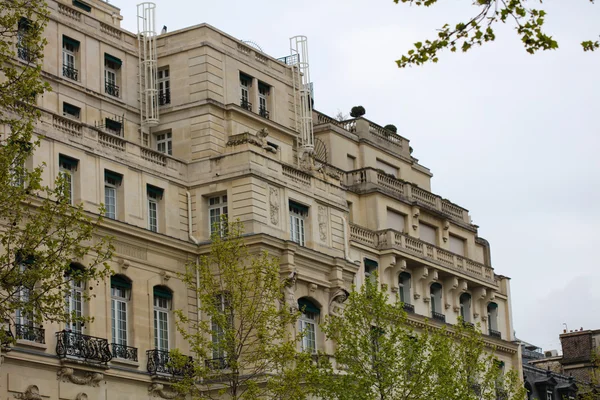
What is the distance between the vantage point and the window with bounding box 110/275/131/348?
151 ft

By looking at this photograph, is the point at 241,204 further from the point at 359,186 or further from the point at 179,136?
the point at 359,186

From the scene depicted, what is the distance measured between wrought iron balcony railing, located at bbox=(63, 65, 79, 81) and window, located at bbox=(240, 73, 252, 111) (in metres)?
6.63

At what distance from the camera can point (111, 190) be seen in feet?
155

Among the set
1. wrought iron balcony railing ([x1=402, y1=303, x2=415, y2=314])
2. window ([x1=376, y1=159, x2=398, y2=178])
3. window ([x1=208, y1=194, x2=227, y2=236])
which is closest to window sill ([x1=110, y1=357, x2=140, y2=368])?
window ([x1=208, y1=194, x2=227, y2=236])

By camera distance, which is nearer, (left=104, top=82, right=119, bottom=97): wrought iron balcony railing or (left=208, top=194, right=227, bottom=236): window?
(left=208, top=194, right=227, bottom=236): window

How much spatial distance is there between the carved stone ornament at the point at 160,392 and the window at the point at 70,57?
36.2 feet

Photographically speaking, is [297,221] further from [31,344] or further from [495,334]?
[495,334]

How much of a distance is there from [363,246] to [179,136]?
37.8ft

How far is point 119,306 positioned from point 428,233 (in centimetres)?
2296

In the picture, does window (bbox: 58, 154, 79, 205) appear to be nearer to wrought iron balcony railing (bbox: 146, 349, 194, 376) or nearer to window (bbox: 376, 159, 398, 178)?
wrought iron balcony railing (bbox: 146, 349, 194, 376)

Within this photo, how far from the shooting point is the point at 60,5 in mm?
49938

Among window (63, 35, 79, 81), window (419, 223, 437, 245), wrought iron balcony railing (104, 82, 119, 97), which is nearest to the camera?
window (63, 35, 79, 81)

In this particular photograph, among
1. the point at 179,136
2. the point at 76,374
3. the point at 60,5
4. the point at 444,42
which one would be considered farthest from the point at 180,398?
the point at 444,42

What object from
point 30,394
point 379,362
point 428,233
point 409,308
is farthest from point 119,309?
point 428,233
